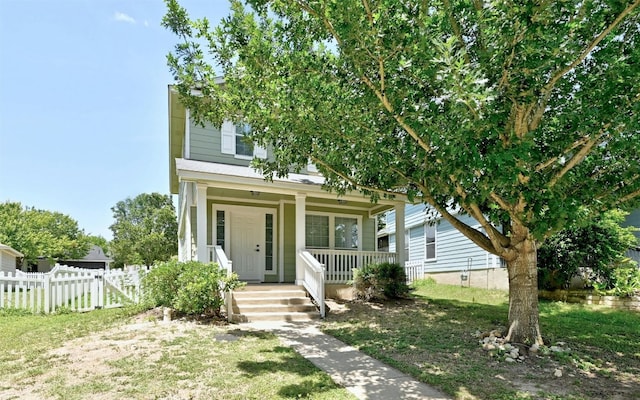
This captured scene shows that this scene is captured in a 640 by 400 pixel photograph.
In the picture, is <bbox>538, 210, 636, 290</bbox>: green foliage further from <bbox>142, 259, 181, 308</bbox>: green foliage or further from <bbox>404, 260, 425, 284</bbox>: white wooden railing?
<bbox>142, 259, 181, 308</bbox>: green foliage

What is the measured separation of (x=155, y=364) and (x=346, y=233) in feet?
29.6

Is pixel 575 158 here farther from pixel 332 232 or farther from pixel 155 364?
pixel 332 232

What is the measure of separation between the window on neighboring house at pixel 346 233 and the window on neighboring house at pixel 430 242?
7256 mm

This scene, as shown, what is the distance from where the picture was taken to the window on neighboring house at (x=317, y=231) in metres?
12.9

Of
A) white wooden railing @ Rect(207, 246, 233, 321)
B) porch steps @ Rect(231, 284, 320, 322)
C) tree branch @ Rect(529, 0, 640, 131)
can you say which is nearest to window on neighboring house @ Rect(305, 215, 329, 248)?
porch steps @ Rect(231, 284, 320, 322)

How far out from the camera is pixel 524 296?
621cm

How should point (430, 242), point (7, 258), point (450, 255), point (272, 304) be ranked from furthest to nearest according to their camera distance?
1. point (7, 258)
2. point (430, 242)
3. point (450, 255)
4. point (272, 304)

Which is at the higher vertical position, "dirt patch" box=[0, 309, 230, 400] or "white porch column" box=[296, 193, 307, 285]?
"white porch column" box=[296, 193, 307, 285]

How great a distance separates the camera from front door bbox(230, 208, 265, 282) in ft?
39.1

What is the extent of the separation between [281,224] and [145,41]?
6208 mm

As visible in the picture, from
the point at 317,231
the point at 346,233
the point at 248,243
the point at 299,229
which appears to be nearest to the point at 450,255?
the point at 346,233

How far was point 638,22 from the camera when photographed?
5.52 m

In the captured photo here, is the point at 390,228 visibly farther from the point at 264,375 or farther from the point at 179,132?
the point at 264,375

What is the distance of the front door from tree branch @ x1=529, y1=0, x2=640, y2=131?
26.9 ft
